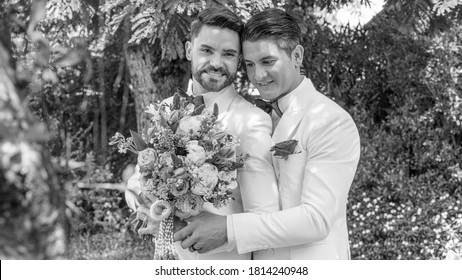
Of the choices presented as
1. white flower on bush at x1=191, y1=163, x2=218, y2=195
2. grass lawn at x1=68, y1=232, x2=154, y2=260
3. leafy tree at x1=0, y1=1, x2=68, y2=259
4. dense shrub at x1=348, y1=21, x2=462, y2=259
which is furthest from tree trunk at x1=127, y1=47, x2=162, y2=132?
leafy tree at x1=0, y1=1, x2=68, y2=259

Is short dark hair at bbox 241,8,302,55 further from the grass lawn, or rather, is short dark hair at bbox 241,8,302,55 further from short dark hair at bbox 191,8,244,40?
the grass lawn

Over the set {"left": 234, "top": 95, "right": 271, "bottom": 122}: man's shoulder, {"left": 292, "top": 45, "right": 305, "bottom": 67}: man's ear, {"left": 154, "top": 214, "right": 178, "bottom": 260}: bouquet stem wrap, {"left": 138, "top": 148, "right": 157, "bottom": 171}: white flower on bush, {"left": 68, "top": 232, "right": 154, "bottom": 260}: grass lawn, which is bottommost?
{"left": 68, "top": 232, "right": 154, "bottom": 260}: grass lawn

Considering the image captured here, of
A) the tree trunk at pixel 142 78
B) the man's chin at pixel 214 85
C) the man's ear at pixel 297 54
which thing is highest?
the tree trunk at pixel 142 78

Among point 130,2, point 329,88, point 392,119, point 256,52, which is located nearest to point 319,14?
point 329,88

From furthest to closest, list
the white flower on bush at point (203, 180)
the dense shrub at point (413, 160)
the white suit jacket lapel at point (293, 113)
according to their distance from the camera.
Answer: the dense shrub at point (413, 160) < the white suit jacket lapel at point (293, 113) < the white flower on bush at point (203, 180)

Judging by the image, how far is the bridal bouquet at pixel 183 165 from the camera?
224 cm

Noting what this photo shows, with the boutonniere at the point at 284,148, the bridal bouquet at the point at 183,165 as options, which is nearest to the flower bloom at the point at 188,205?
the bridal bouquet at the point at 183,165

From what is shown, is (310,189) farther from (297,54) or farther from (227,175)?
(297,54)

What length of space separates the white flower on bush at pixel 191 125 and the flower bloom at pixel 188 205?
26 centimetres

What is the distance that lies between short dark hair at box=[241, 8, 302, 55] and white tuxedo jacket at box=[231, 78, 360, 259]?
0.90 feet

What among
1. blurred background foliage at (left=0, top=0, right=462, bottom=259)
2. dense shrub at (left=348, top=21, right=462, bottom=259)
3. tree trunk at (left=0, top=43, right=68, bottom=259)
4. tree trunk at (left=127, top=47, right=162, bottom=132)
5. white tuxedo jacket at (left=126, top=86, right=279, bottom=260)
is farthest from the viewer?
dense shrub at (left=348, top=21, right=462, bottom=259)

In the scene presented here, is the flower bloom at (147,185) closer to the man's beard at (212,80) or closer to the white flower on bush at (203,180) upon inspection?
the white flower on bush at (203,180)

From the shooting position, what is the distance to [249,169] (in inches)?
96.3

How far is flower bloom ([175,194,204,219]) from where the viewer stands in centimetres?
233
